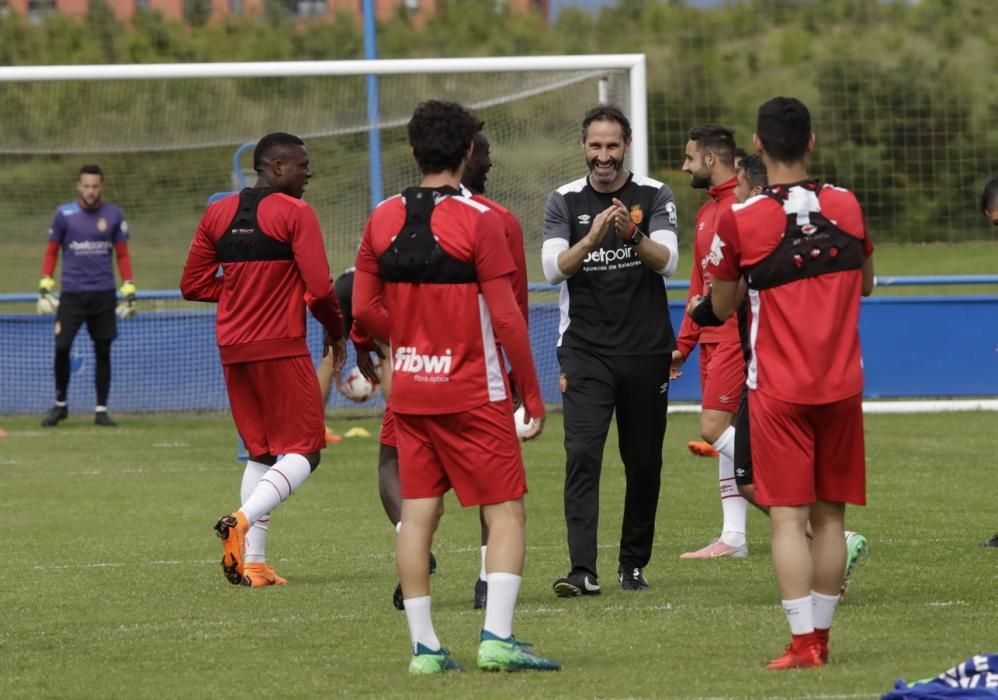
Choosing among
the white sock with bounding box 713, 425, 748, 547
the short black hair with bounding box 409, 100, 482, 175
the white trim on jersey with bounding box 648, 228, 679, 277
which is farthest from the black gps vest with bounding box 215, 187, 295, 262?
the white sock with bounding box 713, 425, 748, 547

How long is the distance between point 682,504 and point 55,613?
4736 mm

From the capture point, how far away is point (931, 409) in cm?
1702

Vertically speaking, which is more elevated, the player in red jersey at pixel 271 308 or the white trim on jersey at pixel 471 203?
the white trim on jersey at pixel 471 203

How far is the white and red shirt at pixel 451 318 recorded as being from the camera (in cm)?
595

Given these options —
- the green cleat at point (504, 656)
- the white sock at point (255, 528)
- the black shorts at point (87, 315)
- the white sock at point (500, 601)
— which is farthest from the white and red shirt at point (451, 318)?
the black shorts at point (87, 315)

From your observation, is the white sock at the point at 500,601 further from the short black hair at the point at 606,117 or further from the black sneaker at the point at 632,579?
the short black hair at the point at 606,117

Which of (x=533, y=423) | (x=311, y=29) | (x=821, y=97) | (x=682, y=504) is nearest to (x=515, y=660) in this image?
(x=533, y=423)

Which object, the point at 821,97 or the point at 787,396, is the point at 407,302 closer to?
the point at 787,396

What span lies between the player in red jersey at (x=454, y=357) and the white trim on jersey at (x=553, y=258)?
5.89 feet

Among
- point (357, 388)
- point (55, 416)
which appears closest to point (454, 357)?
point (357, 388)

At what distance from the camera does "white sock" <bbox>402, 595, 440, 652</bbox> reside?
5996mm

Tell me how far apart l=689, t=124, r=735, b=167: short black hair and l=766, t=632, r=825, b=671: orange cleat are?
3.70 metres

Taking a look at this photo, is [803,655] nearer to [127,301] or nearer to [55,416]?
[127,301]

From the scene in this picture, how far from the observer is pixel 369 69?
14.9m
